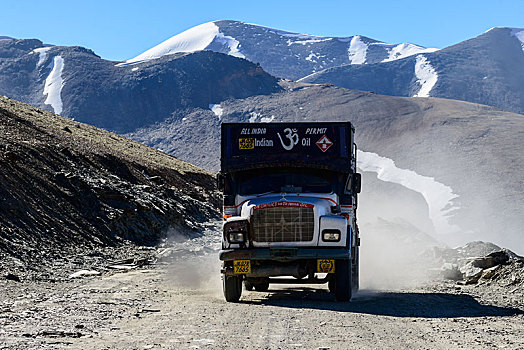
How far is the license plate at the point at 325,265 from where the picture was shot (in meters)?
12.7

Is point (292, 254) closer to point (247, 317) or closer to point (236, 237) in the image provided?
point (236, 237)

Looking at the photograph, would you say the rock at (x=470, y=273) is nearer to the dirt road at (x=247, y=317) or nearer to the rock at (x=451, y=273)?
the rock at (x=451, y=273)

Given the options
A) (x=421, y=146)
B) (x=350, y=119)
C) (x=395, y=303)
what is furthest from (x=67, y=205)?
(x=350, y=119)

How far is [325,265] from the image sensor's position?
12734 mm

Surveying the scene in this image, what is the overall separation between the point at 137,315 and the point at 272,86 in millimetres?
171865

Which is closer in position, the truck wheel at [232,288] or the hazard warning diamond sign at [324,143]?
the truck wheel at [232,288]

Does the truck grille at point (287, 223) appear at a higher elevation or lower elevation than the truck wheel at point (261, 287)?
higher

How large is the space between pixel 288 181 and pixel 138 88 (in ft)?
569

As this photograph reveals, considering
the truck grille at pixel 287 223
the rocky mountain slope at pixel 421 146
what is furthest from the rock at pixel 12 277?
the rocky mountain slope at pixel 421 146

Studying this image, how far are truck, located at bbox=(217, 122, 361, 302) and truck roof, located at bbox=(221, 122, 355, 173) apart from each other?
0.02 m

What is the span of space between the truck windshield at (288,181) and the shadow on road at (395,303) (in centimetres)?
222

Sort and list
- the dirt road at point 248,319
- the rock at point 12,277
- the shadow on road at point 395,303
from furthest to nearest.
Result: the rock at point 12,277
the shadow on road at point 395,303
the dirt road at point 248,319

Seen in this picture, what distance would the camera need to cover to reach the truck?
→ 1269 cm

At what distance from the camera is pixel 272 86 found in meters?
180
